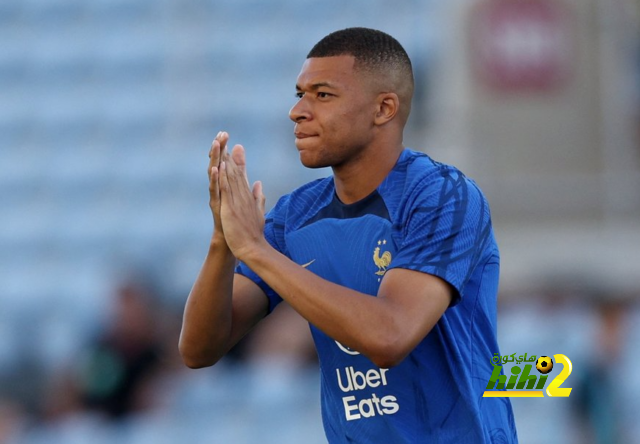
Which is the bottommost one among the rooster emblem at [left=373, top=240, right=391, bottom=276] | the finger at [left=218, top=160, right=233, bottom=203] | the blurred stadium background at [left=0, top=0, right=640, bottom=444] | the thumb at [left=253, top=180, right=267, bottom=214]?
the blurred stadium background at [left=0, top=0, right=640, bottom=444]


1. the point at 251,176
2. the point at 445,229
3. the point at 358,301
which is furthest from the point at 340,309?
the point at 251,176

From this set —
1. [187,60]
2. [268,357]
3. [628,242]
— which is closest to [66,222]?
[187,60]

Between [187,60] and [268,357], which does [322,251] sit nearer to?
[268,357]

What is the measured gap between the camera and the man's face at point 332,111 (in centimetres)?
347

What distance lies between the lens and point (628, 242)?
869 centimetres

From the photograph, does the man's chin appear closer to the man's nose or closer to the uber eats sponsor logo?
the man's nose

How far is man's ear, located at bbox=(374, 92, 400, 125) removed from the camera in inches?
140

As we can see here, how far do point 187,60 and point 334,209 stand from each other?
→ 6657 millimetres

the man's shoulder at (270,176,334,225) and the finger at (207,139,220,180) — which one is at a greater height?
the finger at (207,139,220,180)

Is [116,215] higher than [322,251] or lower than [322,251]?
lower

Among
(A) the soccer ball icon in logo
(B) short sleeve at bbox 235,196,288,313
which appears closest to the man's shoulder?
(B) short sleeve at bbox 235,196,288,313

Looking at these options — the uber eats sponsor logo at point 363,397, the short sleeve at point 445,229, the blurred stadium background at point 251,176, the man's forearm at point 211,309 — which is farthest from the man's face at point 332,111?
the blurred stadium background at point 251,176

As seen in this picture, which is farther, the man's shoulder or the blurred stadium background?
the blurred stadium background

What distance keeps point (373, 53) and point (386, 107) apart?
0.17m
